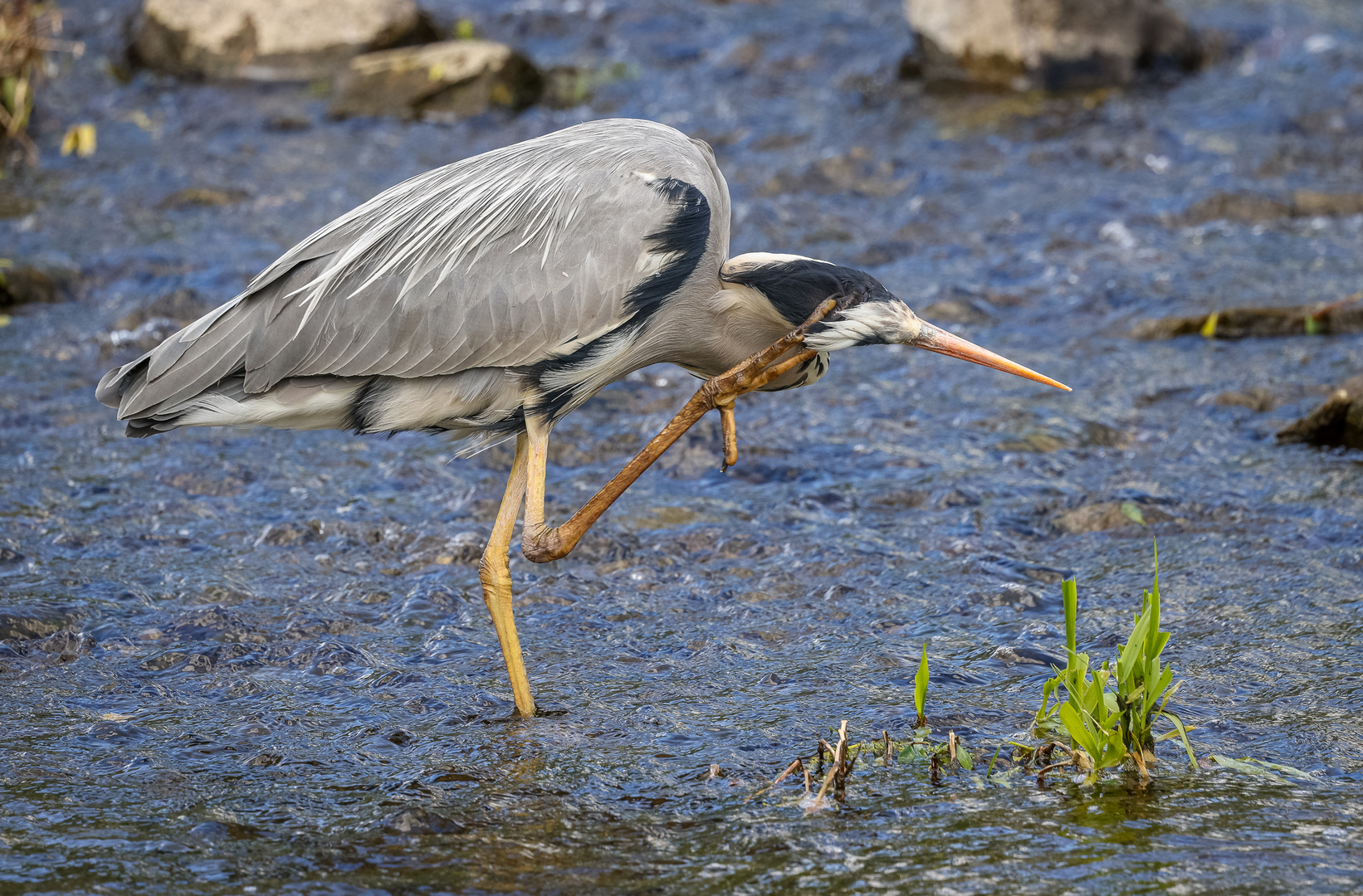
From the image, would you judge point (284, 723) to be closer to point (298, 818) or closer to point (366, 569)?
point (298, 818)

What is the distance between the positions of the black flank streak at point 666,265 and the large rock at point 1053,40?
24.1ft

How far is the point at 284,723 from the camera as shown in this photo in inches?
170

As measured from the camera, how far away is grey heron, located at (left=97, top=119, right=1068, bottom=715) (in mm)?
4410

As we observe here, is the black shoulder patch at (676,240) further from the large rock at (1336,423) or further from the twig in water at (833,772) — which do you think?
the large rock at (1336,423)

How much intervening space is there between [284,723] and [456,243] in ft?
5.20

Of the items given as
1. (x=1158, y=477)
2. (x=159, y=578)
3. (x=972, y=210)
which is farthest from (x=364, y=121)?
(x=1158, y=477)

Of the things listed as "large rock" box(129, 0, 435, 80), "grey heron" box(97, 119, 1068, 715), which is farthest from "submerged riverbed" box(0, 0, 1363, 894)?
"large rock" box(129, 0, 435, 80)

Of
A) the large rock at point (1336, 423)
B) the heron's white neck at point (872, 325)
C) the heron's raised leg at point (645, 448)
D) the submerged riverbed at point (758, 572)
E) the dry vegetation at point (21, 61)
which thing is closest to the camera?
the submerged riverbed at point (758, 572)

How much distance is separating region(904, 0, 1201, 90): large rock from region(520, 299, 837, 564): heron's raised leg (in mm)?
7444

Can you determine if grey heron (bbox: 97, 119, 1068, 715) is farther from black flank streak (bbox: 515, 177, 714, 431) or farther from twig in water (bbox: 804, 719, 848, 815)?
twig in water (bbox: 804, 719, 848, 815)

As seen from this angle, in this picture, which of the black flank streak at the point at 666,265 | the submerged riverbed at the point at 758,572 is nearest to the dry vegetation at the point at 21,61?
the submerged riverbed at the point at 758,572

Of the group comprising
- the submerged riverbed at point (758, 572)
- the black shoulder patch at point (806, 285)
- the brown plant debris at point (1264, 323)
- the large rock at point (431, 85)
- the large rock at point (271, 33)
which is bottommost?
the submerged riverbed at point (758, 572)

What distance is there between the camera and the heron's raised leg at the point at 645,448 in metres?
4.26

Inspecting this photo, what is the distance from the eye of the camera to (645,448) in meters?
4.48
